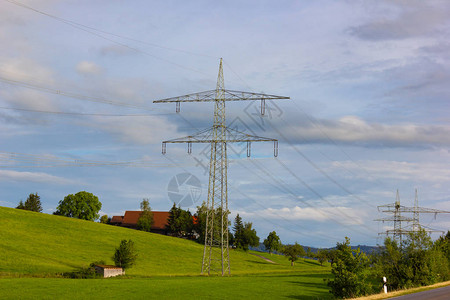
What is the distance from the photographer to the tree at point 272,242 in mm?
186000

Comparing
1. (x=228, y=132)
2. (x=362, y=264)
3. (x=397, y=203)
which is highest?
(x=228, y=132)

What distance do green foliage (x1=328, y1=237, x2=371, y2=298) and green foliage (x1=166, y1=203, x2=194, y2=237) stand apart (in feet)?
492

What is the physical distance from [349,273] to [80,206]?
162 meters

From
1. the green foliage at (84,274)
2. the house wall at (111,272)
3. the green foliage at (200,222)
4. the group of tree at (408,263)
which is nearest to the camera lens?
the group of tree at (408,263)

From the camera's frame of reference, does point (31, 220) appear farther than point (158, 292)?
Yes

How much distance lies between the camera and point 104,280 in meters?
63.1

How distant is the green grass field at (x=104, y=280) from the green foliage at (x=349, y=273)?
6.52m

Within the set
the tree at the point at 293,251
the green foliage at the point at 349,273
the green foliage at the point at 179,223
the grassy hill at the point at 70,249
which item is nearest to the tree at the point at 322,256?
the tree at the point at 293,251

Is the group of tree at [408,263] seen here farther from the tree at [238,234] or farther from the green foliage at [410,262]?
the tree at [238,234]

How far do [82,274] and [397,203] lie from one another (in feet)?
300

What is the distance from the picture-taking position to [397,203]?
12594cm

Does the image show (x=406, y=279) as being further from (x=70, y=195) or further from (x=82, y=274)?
(x=70, y=195)

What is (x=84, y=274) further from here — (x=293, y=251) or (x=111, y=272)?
(x=293, y=251)

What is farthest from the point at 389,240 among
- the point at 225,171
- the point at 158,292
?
the point at 158,292
